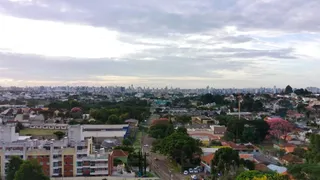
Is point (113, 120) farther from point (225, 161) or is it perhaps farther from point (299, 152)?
point (225, 161)

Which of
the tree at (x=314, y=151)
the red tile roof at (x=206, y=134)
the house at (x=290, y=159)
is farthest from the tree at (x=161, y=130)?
the tree at (x=314, y=151)

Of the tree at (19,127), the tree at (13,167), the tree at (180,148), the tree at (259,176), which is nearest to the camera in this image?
the tree at (259,176)

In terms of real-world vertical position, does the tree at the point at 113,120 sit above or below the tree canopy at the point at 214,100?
below

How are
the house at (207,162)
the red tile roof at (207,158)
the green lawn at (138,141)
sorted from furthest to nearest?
Answer: 1. the green lawn at (138,141)
2. the red tile roof at (207,158)
3. the house at (207,162)

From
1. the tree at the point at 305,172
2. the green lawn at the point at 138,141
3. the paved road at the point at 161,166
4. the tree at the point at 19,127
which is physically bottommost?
the green lawn at the point at 138,141

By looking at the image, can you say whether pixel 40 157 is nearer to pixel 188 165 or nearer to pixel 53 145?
pixel 53 145

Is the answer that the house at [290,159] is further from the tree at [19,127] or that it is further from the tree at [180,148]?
the tree at [19,127]

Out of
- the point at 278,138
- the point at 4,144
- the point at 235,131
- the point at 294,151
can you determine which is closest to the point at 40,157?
the point at 4,144

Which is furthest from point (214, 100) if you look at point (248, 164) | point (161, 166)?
point (248, 164)

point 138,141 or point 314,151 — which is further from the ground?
point 314,151

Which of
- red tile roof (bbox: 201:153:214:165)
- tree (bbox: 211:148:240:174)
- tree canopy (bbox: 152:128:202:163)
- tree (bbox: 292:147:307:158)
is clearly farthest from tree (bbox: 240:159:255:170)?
tree (bbox: 292:147:307:158)

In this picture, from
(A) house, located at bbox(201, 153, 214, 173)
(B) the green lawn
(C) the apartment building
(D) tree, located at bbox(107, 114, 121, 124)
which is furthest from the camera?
(D) tree, located at bbox(107, 114, 121, 124)

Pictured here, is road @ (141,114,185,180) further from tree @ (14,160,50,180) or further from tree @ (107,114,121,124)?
tree @ (107,114,121,124)
